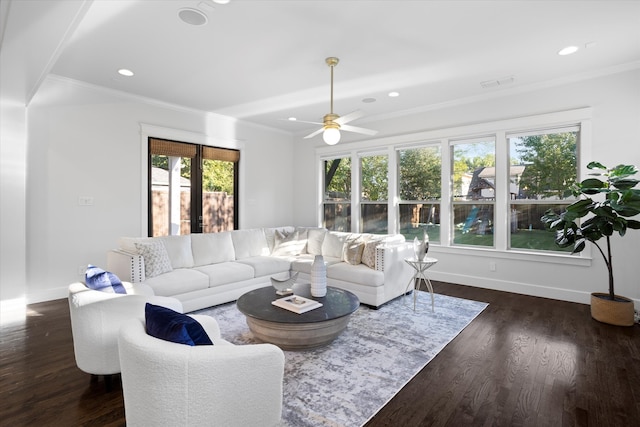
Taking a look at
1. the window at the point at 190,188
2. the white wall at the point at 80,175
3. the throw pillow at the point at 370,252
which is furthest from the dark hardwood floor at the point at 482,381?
the window at the point at 190,188

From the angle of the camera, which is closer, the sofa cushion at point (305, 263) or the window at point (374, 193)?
the sofa cushion at point (305, 263)

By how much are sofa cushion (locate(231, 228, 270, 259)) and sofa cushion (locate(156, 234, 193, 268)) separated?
28.9 inches

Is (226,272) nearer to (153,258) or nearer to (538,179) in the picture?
(153,258)

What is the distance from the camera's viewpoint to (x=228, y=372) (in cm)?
131

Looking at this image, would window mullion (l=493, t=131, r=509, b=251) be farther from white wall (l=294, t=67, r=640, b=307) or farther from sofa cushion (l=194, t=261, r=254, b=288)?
sofa cushion (l=194, t=261, r=254, b=288)

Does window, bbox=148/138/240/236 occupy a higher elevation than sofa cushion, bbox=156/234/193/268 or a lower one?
higher

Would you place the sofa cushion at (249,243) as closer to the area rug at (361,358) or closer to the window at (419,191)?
the area rug at (361,358)

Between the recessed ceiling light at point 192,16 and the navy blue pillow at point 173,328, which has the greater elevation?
the recessed ceiling light at point 192,16

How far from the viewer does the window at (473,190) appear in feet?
16.3

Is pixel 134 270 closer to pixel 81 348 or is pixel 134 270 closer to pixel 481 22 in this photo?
pixel 81 348

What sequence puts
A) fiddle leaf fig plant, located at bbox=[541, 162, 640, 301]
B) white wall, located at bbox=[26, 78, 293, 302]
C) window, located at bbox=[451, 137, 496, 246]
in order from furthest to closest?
window, located at bbox=[451, 137, 496, 246], white wall, located at bbox=[26, 78, 293, 302], fiddle leaf fig plant, located at bbox=[541, 162, 640, 301]

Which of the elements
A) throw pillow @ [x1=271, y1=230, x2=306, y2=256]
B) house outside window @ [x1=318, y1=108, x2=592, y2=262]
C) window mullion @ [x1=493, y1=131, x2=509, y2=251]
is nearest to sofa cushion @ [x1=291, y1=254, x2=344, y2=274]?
throw pillow @ [x1=271, y1=230, x2=306, y2=256]

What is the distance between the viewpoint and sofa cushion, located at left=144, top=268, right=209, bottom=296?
340 cm

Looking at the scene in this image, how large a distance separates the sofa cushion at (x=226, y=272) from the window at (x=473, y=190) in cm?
340
